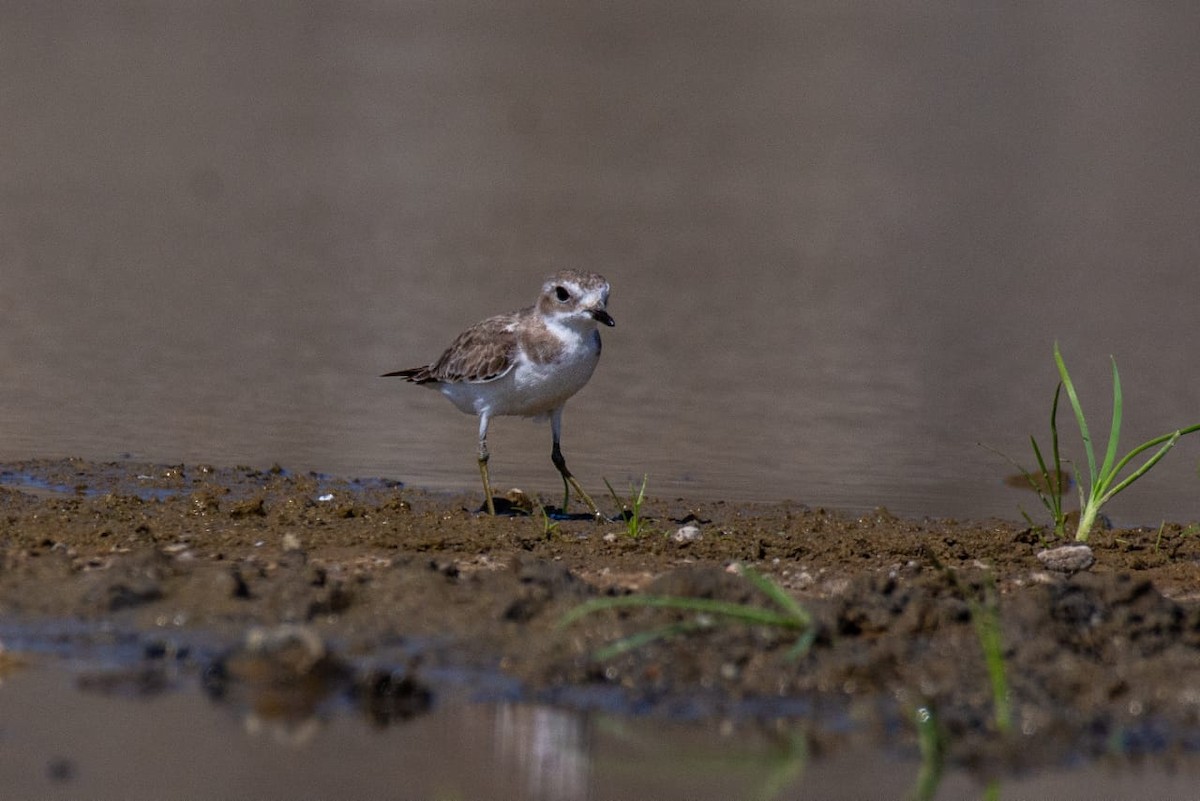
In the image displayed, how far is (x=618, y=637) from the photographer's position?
5199mm

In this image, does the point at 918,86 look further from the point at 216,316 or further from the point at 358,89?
the point at 216,316

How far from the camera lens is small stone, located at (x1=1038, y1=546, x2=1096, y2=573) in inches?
275

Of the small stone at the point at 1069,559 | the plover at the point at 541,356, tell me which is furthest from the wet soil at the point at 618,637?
the plover at the point at 541,356

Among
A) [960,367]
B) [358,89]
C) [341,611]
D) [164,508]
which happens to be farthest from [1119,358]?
[358,89]

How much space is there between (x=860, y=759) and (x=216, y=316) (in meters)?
9.16

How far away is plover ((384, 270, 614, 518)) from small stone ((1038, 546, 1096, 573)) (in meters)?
2.11

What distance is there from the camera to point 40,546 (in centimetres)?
616

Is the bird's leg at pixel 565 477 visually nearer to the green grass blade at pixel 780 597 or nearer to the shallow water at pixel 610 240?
the shallow water at pixel 610 240

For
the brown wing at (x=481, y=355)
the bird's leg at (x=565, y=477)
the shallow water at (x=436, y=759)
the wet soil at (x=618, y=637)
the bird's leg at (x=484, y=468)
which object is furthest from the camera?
the brown wing at (x=481, y=355)

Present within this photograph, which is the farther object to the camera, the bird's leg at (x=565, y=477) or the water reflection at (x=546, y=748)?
the bird's leg at (x=565, y=477)

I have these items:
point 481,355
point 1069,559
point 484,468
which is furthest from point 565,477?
point 1069,559

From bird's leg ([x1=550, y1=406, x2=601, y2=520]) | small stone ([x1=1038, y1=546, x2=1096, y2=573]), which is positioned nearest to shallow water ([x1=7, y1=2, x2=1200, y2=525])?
bird's leg ([x1=550, y1=406, x2=601, y2=520])

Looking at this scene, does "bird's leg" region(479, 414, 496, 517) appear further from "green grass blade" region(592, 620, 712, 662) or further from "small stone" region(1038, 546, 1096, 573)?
"green grass blade" region(592, 620, 712, 662)

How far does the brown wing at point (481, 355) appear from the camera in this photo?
8.36 meters
